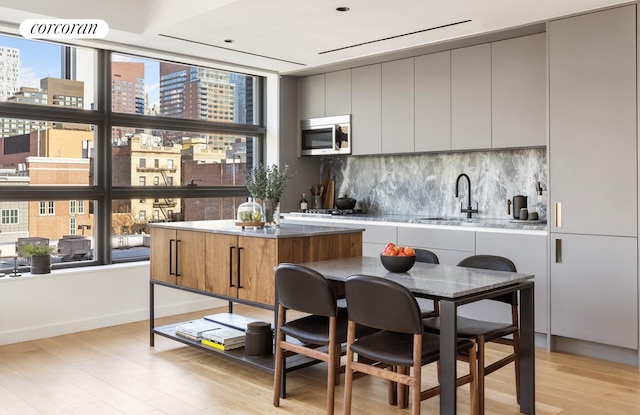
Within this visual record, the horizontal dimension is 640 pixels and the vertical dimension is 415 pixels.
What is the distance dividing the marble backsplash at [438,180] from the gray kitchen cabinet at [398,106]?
0.37 metres

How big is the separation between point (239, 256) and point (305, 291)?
0.93 m

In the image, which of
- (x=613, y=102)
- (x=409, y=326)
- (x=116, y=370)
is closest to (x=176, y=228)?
(x=116, y=370)

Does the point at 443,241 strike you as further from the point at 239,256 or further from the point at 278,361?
the point at 278,361

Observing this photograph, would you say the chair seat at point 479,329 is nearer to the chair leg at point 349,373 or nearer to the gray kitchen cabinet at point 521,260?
the chair leg at point 349,373

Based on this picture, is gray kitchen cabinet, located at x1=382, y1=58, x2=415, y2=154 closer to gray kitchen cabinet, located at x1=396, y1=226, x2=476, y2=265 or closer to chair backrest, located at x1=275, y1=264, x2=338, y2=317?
gray kitchen cabinet, located at x1=396, y1=226, x2=476, y2=265

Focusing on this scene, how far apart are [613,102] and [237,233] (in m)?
2.84

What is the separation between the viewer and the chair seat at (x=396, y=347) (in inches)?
107

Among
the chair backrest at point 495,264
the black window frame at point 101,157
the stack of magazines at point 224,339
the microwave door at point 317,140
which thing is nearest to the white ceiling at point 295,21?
the black window frame at point 101,157

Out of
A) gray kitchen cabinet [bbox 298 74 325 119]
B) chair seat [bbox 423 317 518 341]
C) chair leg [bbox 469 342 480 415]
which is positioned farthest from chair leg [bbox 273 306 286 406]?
gray kitchen cabinet [bbox 298 74 325 119]

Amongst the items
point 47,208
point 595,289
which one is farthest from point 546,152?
point 47,208

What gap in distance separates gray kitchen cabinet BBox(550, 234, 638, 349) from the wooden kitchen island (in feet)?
5.33

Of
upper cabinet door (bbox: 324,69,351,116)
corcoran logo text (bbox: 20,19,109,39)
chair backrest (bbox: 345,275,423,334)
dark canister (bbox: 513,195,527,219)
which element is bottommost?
chair backrest (bbox: 345,275,423,334)

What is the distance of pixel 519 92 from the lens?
199 inches

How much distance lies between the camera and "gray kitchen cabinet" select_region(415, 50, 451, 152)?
5.57 metres
